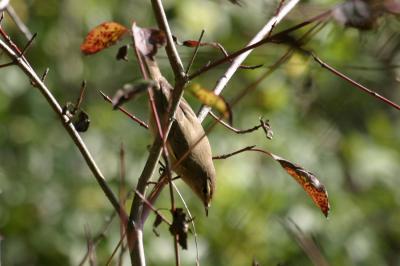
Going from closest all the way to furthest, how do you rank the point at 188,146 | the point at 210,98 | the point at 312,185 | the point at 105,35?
1. the point at 210,98
2. the point at 105,35
3. the point at 312,185
4. the point at 188,146

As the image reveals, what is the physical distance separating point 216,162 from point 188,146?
1.69 m

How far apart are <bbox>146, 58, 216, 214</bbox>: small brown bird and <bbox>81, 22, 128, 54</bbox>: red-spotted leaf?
657 millimetres

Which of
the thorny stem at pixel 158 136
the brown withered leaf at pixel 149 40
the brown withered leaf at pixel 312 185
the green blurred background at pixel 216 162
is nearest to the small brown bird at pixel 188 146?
the brown withered leaf at pixel 312 185

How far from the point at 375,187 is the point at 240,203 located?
122 centimetres

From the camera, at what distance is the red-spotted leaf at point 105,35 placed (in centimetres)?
162

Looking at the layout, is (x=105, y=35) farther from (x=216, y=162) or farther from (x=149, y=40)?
(x=216, y=162)

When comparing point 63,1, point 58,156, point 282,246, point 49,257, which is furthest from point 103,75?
point 282,246

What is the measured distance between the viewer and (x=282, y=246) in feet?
14.2

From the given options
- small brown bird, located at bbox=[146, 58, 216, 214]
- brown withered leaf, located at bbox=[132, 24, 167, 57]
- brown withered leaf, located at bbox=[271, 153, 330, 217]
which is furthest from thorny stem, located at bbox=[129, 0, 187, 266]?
small brown bird, located at bbox=[146, 58, 216, 214]

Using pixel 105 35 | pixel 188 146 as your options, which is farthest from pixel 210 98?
pixel 188 146

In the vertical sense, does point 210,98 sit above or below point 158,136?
above

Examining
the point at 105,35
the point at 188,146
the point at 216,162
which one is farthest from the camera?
the point at 216,162

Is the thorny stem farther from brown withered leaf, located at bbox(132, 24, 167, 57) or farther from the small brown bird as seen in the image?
the small brown bird

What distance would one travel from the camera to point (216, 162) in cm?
421
